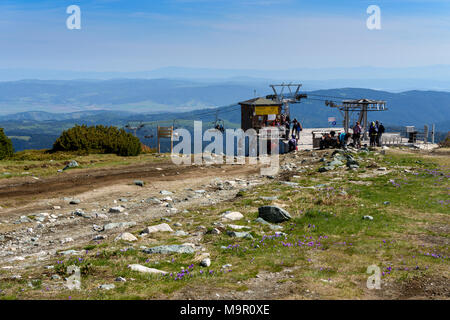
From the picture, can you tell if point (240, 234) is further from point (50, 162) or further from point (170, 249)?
point (50, 162)

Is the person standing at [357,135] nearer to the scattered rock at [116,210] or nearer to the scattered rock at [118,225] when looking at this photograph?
the scattered rock at [116,210]

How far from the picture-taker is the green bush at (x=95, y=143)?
115 feet

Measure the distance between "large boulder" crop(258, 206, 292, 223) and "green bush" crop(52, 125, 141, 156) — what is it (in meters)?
22.3

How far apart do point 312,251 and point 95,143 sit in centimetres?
2741

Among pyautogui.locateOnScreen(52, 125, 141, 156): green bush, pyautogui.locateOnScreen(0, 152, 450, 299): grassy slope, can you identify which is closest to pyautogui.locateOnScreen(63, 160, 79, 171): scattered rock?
pyautogui.locateOnScreen(52, 125, 141, 156): green bush

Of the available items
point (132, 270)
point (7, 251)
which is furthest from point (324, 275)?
point (7, 251)

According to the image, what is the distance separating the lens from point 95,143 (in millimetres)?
35094

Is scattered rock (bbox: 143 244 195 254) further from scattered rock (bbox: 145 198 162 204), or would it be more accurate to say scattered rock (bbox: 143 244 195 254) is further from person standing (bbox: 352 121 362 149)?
person standing (bbox: 352 121 362 149)

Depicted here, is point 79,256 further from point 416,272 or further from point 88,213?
point 416,272

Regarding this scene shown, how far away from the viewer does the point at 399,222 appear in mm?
13844

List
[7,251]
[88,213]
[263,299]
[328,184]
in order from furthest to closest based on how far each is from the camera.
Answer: [328,184], [88,213], [7,251], [263,299]

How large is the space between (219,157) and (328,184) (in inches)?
584

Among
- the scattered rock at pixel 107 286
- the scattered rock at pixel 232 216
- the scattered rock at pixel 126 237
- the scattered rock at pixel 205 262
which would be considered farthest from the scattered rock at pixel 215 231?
the scattered rock at pixel 107 286

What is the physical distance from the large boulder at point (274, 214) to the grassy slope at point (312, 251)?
26 centimetres
